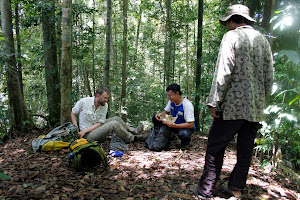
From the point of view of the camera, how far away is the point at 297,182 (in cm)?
307

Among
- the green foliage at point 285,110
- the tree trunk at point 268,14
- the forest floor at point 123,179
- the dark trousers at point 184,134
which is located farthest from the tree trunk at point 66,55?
the tree trunk at point 268,14

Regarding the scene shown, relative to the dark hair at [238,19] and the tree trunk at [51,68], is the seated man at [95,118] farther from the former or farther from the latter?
the dark hair at [238,19]

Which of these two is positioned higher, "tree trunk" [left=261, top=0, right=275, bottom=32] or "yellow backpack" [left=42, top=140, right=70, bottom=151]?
"tree trunk" [left=261, top=0, right=275, bottom=32]

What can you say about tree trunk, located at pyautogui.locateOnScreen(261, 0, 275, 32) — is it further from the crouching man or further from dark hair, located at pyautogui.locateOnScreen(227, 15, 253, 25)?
dark hair, located at pyautogui.locateOnScreen(227, 15, 253, 25)

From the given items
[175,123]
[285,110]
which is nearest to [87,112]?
[175,123]

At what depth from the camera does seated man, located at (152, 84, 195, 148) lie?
4.39m

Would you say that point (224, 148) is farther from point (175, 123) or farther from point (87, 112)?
point (87, 112)

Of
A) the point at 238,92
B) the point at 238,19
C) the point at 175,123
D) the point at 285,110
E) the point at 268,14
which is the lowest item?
the point at 175,123

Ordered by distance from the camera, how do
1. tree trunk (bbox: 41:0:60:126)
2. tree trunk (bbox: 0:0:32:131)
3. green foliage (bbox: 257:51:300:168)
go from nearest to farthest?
green foliage (bbox: 257:51:300:168)
tree trunk (bbox: 0:0:32:131)
tree trunk (bbox: 41:0:60:126)

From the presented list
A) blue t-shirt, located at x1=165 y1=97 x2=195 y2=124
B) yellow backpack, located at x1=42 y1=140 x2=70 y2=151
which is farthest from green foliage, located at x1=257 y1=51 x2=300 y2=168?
yellow backpack, located at x1=42 y1=140 x2=70 y2=151

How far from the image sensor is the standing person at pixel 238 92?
2236 mm

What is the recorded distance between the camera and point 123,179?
306 centimetres

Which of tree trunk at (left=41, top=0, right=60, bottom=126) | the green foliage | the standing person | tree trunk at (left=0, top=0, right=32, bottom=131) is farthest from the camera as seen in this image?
tree trunk at (left=41, top=0, right=60, bottom=126)

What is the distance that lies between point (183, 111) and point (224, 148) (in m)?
2.19
